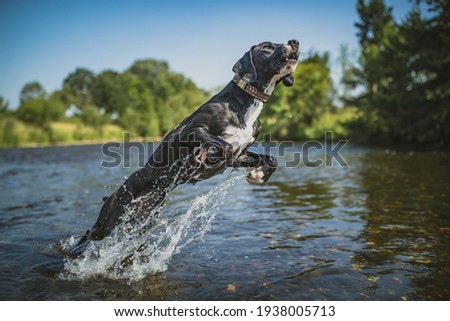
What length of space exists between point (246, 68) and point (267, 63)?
0.25 metres

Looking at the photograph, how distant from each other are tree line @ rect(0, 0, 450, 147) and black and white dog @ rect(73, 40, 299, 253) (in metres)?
1.38

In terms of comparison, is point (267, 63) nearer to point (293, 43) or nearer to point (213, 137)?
point (293, 43)

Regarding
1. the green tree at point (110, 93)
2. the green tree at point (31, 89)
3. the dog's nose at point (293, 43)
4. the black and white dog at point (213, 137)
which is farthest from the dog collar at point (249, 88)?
the green tree at point (31, 89)

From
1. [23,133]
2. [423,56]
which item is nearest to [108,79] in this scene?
[23,133]

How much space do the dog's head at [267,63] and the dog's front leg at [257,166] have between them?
1.04 metres

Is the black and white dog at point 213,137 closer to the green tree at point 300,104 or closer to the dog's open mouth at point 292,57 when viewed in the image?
the dog's open mouth at point 292,57

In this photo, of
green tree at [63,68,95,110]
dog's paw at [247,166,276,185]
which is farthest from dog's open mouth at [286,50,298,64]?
green tree at [63,68,95,110]

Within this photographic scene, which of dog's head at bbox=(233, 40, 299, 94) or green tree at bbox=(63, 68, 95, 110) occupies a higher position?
green tree at bbox=(63, 68, 95, 110)

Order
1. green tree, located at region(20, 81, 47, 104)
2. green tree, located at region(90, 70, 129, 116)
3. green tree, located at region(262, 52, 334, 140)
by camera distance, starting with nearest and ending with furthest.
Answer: green tree, located at region(262, 52, 334, 140) < green tree, located at region(90, 70, 129, 116) < green tree, located at region(20, 81, 47, 104)

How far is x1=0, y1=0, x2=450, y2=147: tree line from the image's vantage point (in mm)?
21672

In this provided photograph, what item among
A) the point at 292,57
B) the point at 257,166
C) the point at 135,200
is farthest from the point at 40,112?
the point at 292,57

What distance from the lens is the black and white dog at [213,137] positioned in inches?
162

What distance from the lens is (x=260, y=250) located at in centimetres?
488

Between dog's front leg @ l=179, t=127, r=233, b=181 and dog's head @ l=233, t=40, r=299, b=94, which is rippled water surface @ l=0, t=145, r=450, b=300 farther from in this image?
dog's head @ l=233, t=40, r=299, b=94
